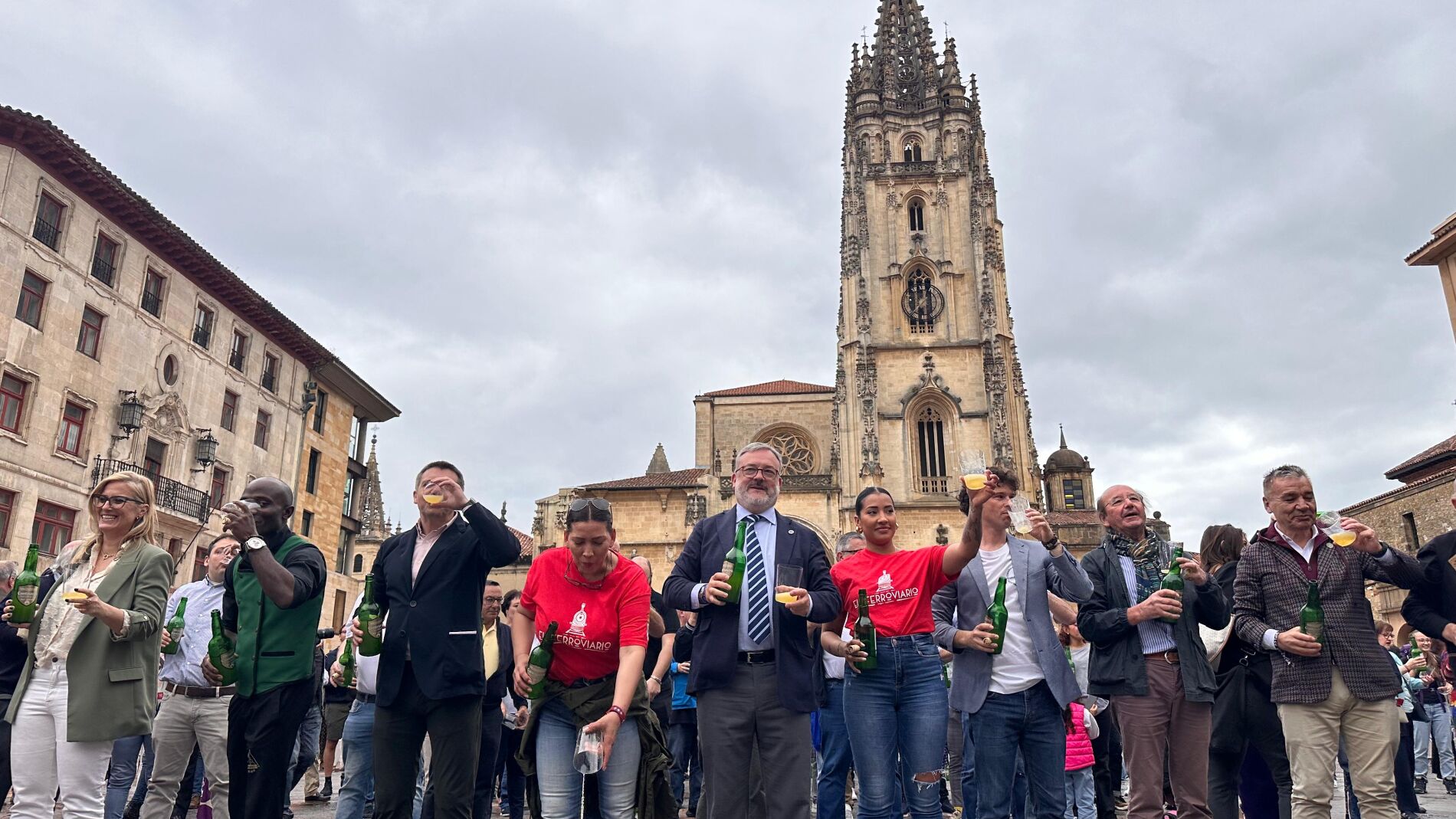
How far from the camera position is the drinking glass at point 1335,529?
4273mm

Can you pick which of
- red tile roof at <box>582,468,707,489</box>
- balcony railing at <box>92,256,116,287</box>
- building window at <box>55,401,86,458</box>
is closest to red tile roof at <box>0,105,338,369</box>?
balcony railing at <box>92,256,116,287</box>

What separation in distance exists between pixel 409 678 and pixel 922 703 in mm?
2433

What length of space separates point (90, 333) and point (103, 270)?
153 centimetres

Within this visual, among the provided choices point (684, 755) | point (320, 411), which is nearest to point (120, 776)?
point (684, 755)

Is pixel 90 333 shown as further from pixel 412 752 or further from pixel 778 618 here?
pixel 778 618

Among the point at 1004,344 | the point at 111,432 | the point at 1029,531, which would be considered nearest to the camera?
the point at 1029,531

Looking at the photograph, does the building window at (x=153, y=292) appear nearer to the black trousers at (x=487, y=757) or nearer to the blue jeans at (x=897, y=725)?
the black trousers at (x=487, y=757)

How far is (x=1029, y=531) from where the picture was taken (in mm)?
4625

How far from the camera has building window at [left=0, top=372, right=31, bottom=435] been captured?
17.7m

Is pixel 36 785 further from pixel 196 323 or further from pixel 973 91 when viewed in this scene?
pixel 973 91

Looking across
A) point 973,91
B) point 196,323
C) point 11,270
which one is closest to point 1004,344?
point 973,91

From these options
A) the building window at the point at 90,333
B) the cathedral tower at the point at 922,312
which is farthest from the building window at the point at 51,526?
the cathedral tower at the point at 922,312

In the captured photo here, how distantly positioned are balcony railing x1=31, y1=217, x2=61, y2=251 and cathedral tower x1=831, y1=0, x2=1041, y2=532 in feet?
91.7

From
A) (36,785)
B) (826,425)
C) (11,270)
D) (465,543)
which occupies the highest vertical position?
(826,425)
